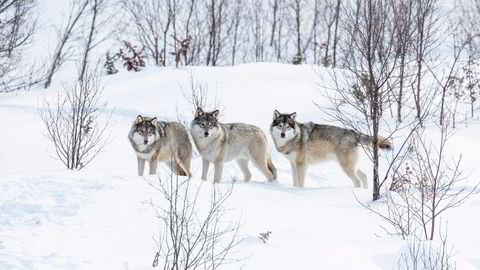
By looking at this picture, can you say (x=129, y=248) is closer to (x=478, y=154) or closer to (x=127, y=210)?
(x=127, y=210)

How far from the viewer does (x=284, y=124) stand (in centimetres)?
1081

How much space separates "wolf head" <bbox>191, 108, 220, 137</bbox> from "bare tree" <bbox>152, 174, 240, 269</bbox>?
2.26 meters

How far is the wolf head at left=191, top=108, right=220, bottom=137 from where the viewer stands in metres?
10.2

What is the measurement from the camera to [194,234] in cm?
584

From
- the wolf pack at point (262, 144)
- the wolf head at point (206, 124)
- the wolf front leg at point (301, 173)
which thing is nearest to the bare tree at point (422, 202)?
the wolf pack at point (262, 144)

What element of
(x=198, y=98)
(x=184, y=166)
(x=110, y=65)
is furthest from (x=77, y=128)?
(x=110, y=65)

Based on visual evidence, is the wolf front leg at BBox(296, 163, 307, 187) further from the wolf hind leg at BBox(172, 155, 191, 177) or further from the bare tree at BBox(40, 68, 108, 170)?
the bare tree at BBox(40, 68, 108, 170)

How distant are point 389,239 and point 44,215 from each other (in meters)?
3.83

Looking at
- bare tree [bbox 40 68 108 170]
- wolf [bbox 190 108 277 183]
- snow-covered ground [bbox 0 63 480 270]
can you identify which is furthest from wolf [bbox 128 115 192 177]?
bare tree [bbox 40 68 108 170]

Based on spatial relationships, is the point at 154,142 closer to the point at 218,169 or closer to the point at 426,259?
the point at 218,169

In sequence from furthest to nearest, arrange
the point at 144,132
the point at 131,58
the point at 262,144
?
1. the point at 131,58
2. the point at 262,144
3. the point at 144,132

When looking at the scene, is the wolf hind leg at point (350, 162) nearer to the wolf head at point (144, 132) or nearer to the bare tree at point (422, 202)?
the bare tree at point (422, 202)

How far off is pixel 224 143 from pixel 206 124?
0.52 metres

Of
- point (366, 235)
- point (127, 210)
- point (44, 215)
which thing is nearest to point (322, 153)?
point (366, 235)
